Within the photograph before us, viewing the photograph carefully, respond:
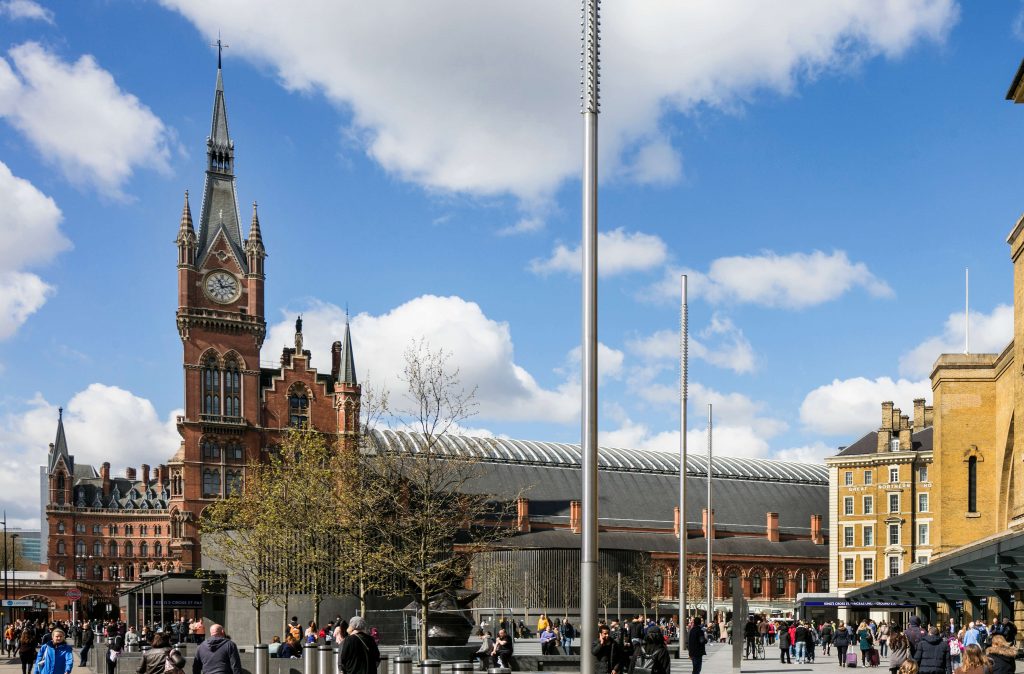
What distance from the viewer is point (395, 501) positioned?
3469 cm

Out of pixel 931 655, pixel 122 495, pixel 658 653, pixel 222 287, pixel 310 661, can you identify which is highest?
pixel 222 287

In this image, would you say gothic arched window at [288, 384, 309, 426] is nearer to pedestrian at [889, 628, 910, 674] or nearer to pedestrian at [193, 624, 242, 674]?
pedestrian at [889, 628, 910, 674]

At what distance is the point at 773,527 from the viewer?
117m

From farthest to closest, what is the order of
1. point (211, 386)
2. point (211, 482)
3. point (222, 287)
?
1. point (222, 287)
2. point (211, 386)
3. point (211, 482)

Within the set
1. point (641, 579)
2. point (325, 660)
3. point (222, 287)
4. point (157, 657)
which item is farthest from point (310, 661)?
point (222, 287)

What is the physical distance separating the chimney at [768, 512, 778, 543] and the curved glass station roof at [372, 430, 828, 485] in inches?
416

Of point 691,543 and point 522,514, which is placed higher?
point 522,514

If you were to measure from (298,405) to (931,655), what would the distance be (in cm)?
7708

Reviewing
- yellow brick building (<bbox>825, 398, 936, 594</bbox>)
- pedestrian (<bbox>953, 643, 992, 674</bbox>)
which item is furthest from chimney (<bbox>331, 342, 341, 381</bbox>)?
pedestrian (<bbox>953, 643, 992, 674</bbox>)

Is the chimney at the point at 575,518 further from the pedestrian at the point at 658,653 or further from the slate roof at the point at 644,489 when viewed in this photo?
the pedestrian at the point at 658,653

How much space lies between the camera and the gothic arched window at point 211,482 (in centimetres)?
8694

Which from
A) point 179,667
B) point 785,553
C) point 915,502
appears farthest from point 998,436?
point 785,553

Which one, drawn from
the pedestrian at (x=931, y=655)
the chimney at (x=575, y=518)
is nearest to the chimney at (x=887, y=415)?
the chimney at (x=575, y=518)

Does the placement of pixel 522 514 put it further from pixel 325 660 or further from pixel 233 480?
pixel 325 660
